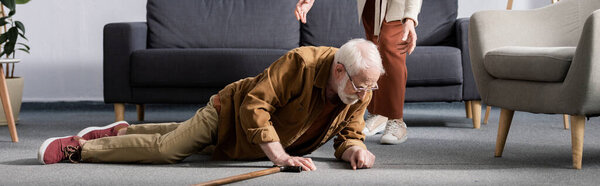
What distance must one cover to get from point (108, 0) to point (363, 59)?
9.61ft

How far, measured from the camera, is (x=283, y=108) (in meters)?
1.83

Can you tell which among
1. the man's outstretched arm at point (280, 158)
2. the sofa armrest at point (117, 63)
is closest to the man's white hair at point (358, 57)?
the man's outstretched arm at point (280, 158)

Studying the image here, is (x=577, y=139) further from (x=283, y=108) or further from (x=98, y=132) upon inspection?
(x=98, y=132)

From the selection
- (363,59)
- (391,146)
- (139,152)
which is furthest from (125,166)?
(391,146)

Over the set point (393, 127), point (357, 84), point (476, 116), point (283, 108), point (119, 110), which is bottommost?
point (119, 110)

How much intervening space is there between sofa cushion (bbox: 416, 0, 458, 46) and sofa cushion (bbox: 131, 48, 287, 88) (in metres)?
0.90

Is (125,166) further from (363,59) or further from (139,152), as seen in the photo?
(363,59)

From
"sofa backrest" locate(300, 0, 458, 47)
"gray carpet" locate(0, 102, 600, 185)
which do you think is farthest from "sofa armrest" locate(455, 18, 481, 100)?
"sofa backrest" locate(300, 0, 458, 47)

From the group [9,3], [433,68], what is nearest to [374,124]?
[433,68]

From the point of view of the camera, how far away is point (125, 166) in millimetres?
1892

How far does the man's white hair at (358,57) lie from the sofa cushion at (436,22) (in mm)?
1893

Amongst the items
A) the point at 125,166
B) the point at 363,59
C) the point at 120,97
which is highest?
the point at 363,59

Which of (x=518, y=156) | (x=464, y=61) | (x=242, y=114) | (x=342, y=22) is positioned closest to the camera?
(x=242, y=114)

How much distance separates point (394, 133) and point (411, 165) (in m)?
0.55
